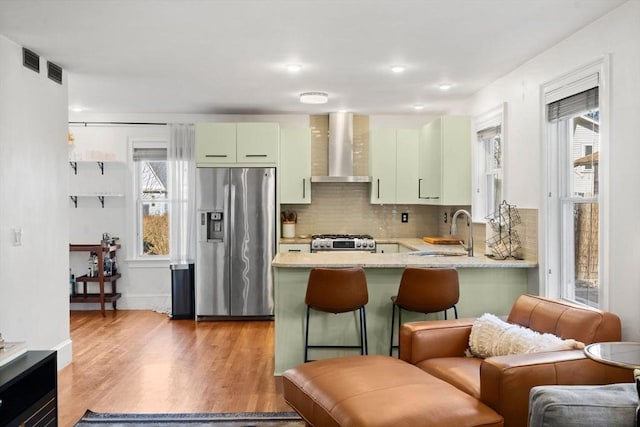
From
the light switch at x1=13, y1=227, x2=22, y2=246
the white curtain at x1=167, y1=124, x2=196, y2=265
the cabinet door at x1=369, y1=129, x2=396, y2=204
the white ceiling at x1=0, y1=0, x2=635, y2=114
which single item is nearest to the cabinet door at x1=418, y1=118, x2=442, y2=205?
the cabinet door at x1=369, y1=129, x2=396, y2=204

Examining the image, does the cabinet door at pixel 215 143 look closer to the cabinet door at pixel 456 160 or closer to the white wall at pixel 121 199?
the white wall at pixel 121 199

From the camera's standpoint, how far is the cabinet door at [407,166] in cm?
661

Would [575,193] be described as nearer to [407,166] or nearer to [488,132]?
[488,132]

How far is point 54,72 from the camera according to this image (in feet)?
14.2

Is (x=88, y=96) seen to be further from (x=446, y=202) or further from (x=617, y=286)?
(x=617, y=286)

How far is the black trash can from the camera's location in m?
6.36

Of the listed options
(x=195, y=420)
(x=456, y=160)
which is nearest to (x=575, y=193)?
(x=456, y=160)

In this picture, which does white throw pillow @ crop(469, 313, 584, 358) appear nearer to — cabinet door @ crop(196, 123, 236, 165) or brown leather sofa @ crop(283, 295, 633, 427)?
brown leather sofa @ crop(283, 295, 633, 427)

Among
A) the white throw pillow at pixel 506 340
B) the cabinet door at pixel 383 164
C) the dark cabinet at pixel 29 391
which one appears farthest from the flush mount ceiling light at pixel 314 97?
the dark cabinet at pixel 29 391

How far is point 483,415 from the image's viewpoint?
234 cm

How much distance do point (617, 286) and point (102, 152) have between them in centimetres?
583

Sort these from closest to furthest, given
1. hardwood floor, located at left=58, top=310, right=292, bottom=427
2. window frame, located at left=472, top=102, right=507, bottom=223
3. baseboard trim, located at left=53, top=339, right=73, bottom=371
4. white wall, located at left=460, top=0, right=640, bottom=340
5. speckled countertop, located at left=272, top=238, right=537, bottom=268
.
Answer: white wall, located at left=460, top=0, right=640, bottom=340, hardwood floor, located at left=58, top=310, right=292, bottom=427, speckled countertop, located at left=272, top=238, right=537, bottom=268, baseboard trim, located at left=53, top=339, right=73, bottom=371, window frame, located at left=472, top=102, right=507, bottom=223

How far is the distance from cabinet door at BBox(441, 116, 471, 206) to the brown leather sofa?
2637mm

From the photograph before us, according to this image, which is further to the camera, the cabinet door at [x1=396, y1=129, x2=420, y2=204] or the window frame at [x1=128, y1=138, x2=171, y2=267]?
the window frame at [x1=128, y1=138, x2=171, y2=267]
